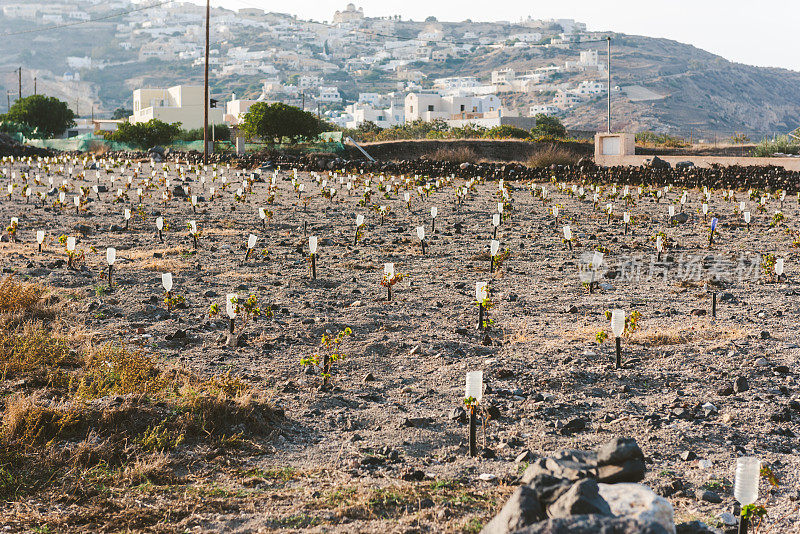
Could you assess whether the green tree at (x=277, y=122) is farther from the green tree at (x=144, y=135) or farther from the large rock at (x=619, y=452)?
the large rock at (x=619, y=452)

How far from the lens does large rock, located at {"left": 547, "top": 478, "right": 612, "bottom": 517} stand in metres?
2.69

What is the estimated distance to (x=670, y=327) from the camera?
23.6ft

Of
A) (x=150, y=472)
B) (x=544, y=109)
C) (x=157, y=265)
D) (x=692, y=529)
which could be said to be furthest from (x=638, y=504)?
(x=544, y=109)

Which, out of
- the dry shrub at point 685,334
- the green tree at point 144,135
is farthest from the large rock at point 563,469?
the green tree at point 144,135

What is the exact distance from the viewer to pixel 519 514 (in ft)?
9.18

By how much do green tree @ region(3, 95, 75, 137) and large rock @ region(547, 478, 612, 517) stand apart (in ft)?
207

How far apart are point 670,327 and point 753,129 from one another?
549 feet

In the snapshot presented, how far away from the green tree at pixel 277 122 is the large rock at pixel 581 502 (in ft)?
112

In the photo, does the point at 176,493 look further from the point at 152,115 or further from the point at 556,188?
the point at 152,115

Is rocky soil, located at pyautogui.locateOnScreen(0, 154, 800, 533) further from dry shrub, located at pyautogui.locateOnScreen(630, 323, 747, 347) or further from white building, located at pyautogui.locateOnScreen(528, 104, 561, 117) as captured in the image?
white building, located at pyautogui.locateOnScreen(528, 104, 561, 117)

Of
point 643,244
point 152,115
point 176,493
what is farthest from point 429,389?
point 152,115

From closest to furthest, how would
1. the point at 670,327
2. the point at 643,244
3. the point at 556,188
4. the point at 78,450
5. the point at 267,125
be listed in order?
the point at 78,450 → the point at 670,327 → the point at 643,244 → the point at 556,188 → the point at 267,125

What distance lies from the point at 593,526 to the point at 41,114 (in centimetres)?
6686

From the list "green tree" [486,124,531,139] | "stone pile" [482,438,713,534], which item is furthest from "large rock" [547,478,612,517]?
"green tree" [486,124,531,139]
